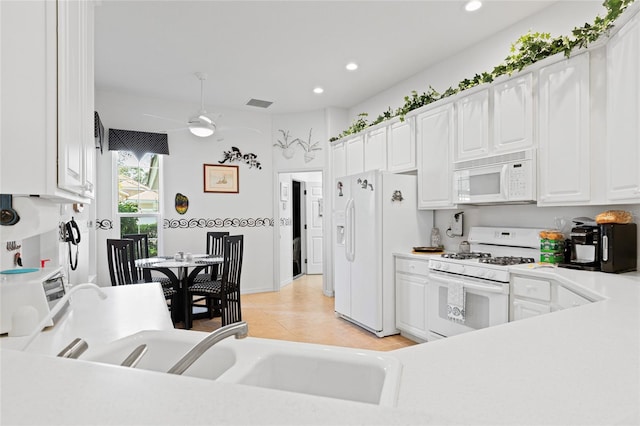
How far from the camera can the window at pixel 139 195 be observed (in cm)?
494

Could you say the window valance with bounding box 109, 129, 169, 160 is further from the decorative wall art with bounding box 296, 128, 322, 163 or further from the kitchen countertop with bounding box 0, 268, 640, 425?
the kitchen countertop with bounding box 0, 268, 640, 425

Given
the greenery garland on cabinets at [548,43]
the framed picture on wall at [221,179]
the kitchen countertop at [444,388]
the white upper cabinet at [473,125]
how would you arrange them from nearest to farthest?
1. the kitchen countertop at [444,388]
2. the greenery garland on cabinets at [548,43]
3. the white upper cabinet at [473,125]
4. the framed picture on wall at [221,179]

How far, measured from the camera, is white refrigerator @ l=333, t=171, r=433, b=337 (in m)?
3.67

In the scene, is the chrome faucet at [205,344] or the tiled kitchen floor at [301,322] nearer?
the chrome faucet at [205,344]

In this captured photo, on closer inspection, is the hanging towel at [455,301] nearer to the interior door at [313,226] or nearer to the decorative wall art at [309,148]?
the decorative wall art at [309,148]

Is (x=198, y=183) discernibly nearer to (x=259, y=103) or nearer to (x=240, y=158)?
(x=240, y=158)

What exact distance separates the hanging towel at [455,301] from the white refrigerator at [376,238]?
2.68 feet

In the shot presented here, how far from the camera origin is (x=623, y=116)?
2.07 metres

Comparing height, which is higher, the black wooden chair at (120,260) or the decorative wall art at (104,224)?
the decorative wall art at (104,224)

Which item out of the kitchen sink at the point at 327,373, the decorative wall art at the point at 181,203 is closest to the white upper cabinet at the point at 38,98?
the kitchen sink at the point at 327,373

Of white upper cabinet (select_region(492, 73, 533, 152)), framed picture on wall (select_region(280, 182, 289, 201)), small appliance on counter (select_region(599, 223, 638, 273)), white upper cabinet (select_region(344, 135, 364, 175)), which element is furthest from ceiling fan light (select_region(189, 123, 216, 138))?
small appliance on counter (select_region(599, 223, 638, 273))

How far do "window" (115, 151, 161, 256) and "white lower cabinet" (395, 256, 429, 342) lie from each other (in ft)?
11.6

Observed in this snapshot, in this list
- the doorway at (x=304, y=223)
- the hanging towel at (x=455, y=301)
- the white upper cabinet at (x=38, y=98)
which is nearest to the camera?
the white upper cabinet at (x=38, y=98)

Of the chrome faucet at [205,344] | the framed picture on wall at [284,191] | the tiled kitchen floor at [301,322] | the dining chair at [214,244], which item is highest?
the framed picture on wall at [284,191]
